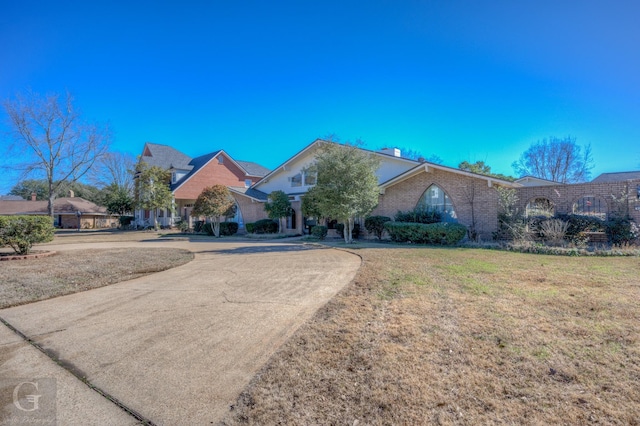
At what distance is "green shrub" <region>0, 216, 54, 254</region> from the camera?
10719mm

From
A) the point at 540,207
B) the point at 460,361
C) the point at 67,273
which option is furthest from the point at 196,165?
the point at 460,361

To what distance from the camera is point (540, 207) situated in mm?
14508

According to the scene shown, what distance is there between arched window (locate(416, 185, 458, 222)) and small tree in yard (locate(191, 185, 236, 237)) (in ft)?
42.7

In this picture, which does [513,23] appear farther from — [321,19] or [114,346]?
[114,346]

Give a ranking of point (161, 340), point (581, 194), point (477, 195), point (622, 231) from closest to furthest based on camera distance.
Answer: point (161, 340) → point (622, 231) → point (581, 194) → point (477, 195)

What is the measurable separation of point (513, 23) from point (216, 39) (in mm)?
11482

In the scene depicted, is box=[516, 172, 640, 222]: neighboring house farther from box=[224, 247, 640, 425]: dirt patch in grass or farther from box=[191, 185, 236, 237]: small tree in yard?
box=[191, 185, 236, 237]: small tree in yard

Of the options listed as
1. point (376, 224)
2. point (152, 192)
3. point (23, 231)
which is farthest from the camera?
point (152, 192)

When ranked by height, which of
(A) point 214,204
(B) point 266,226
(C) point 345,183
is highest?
(C) point 345,183

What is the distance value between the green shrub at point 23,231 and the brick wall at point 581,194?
783 inches

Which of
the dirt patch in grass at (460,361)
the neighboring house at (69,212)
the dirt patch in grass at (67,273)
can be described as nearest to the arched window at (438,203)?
the dirt patch in grass at (460,361)

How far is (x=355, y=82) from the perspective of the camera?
16.6 m

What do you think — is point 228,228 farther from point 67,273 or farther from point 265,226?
point 67,273

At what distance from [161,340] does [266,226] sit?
1948 centimetres
